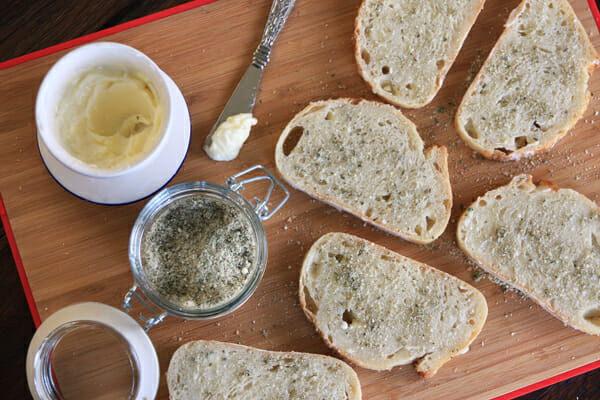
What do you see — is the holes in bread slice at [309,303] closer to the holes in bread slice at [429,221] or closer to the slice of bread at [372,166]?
the slice of bread at [372,166]

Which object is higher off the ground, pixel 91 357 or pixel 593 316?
pixel 593 316

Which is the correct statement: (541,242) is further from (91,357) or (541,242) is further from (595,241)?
(91,357)

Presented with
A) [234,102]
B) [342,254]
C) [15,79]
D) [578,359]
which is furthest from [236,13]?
[578,359]

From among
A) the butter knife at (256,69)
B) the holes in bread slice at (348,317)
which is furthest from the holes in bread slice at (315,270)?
the butter knife at (256,69)

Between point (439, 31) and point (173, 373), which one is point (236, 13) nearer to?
point (439, 31)

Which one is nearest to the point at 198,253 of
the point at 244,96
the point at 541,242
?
the point at 244,96

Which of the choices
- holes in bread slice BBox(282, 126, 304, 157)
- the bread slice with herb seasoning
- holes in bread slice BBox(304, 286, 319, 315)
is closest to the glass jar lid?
holes in bread slice BBox(304, 286, 319, 315)
